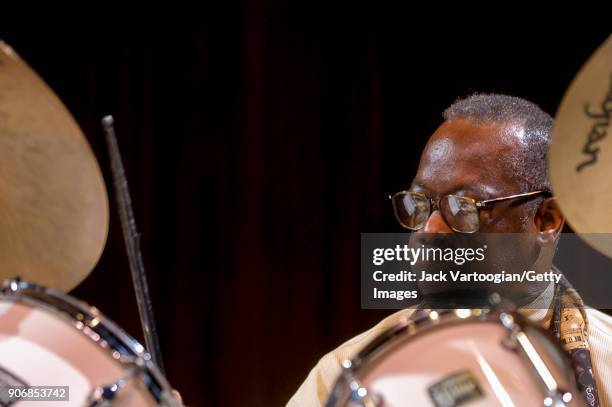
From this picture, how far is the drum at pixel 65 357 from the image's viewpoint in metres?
0.96

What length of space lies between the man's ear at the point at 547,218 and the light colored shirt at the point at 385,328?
16cm

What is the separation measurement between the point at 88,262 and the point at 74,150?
17 cm

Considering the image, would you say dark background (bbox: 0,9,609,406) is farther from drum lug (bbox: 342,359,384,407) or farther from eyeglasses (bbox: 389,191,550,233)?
drum lug (bbox: 342,359,384,407)

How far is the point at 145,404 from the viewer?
0.97 metres

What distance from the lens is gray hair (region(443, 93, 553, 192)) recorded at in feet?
4.96

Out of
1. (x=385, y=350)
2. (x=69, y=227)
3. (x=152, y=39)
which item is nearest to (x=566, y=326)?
(x=385, y=350)

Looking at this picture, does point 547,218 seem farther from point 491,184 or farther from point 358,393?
point 358,393

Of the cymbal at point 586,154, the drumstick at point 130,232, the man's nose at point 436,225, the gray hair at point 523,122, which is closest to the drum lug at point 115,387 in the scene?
the drumstick at point 130,232

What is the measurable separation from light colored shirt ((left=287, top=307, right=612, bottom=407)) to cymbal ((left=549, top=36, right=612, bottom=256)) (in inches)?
14.0

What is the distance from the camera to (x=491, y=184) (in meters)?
1.49

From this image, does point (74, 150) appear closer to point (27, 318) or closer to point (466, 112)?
point (27, 318)

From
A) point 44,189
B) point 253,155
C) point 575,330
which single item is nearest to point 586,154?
point 575,330

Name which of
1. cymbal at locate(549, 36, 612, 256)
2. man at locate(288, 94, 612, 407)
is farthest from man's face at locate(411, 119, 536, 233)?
cymbal at locate(549, 36, 612, 256)

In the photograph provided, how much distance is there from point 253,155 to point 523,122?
61 cm
